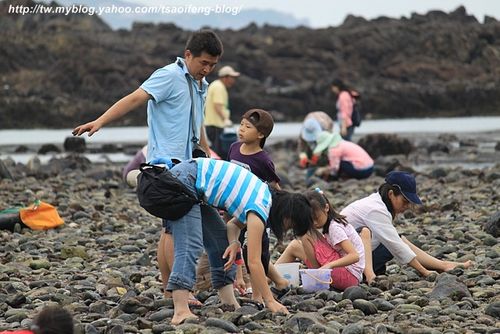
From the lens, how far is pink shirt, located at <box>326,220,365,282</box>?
703 centimetres

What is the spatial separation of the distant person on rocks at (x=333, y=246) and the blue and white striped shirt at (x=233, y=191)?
827 millimetres

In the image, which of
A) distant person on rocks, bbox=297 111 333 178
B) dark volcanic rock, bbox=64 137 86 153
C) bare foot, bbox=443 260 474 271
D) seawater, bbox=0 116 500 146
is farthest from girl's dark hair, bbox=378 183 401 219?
seawater, bbox=0 116 500 146

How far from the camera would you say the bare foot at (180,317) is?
5.87 metres

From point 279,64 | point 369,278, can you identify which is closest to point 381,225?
point 369,278

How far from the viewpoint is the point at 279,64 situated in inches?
2212

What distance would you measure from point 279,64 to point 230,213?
165 ft

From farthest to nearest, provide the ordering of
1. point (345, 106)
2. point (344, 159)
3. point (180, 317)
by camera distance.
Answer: point (345, 106)
point (344, 159)
point (180, 317)

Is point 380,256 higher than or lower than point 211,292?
higher

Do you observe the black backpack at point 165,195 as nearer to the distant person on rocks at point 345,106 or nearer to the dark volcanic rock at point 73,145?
the distant person on rocks at point 345,106

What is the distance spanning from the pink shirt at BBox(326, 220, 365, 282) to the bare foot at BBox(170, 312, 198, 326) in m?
1.42

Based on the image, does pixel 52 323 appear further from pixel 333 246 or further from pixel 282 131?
pixel 282 131

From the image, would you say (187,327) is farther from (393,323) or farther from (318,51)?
(318,51)

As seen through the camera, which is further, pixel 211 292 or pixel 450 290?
pixel 211 292

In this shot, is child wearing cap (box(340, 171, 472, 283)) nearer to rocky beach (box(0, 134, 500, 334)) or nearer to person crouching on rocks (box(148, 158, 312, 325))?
rocky beach (box(0, 134, 500, 334))
